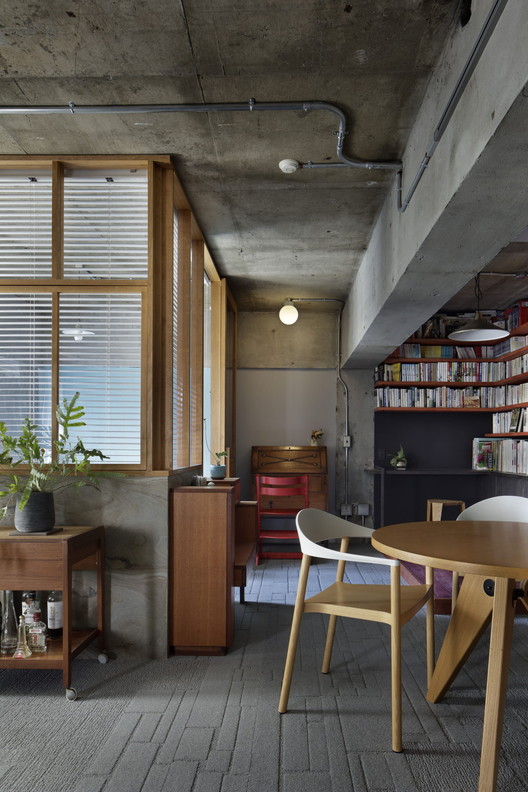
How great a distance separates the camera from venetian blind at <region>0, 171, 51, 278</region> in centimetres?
374

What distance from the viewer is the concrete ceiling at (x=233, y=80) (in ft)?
8.26

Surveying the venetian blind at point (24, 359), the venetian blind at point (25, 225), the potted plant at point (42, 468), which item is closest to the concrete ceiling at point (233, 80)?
the venetian blind at point (25, 225)

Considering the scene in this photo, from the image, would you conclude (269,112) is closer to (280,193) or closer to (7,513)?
(280,193)

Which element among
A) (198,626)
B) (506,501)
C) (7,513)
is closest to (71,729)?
(198,626)

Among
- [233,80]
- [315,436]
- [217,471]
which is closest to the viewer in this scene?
[233,80]

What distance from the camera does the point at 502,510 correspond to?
3607 millimetres

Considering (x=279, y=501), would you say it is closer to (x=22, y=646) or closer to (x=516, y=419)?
(x=516, y=419)

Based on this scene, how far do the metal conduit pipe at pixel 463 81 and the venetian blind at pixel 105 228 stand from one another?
1616 millimetres

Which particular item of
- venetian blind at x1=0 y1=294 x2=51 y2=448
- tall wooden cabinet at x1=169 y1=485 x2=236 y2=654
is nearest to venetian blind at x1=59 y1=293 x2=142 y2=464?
venetian blind at x1=0 y1=294 x2=51 y2=448

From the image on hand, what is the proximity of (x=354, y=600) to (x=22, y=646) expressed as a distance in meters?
1.62

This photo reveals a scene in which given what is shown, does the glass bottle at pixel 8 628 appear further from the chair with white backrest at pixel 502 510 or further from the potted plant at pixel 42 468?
the chair with white backrest at pixel 502 510

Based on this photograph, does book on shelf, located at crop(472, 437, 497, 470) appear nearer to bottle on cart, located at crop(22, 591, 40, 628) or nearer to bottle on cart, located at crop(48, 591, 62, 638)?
bottle on cart, located at crop(48, 591, 62, 638)

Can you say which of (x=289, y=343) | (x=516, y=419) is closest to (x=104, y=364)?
(x=289, y=343)

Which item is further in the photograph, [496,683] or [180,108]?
[180,108]
